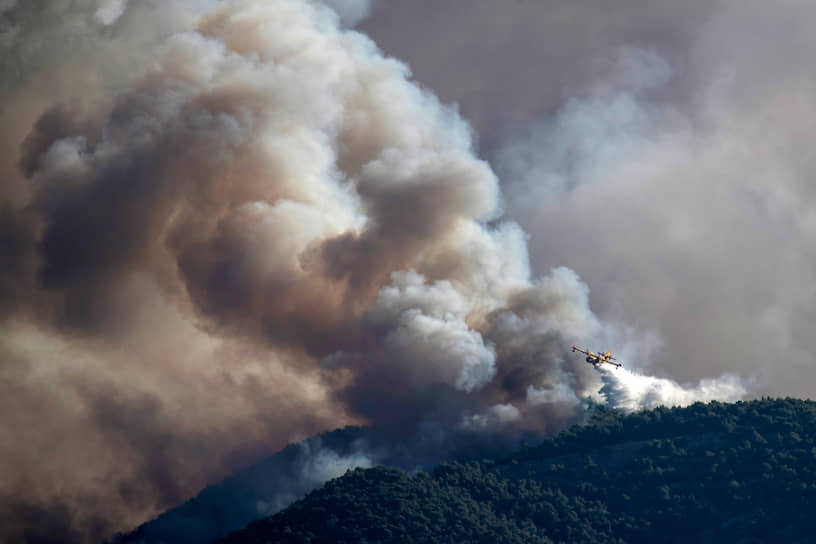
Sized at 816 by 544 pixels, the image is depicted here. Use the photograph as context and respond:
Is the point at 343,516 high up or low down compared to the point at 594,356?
down

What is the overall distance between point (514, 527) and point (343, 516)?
26719mm

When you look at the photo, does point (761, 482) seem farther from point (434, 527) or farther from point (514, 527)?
point (434, 527)

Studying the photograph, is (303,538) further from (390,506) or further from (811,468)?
(811,468)

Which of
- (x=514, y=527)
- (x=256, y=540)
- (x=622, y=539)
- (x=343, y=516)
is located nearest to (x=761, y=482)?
(x=622, y=539)

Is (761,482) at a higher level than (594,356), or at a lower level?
lower

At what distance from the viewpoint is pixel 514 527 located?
198 m

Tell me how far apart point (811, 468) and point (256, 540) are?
8806 centimetres

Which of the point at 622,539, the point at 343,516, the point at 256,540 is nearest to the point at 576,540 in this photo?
the point at 622,539

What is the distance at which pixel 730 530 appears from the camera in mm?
189875

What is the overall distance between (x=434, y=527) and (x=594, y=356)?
3669cm

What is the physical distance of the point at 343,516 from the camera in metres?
198

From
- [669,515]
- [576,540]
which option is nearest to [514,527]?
[576,540]

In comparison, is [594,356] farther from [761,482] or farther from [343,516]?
[343,516]

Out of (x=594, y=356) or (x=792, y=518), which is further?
(x=594, y=356)
